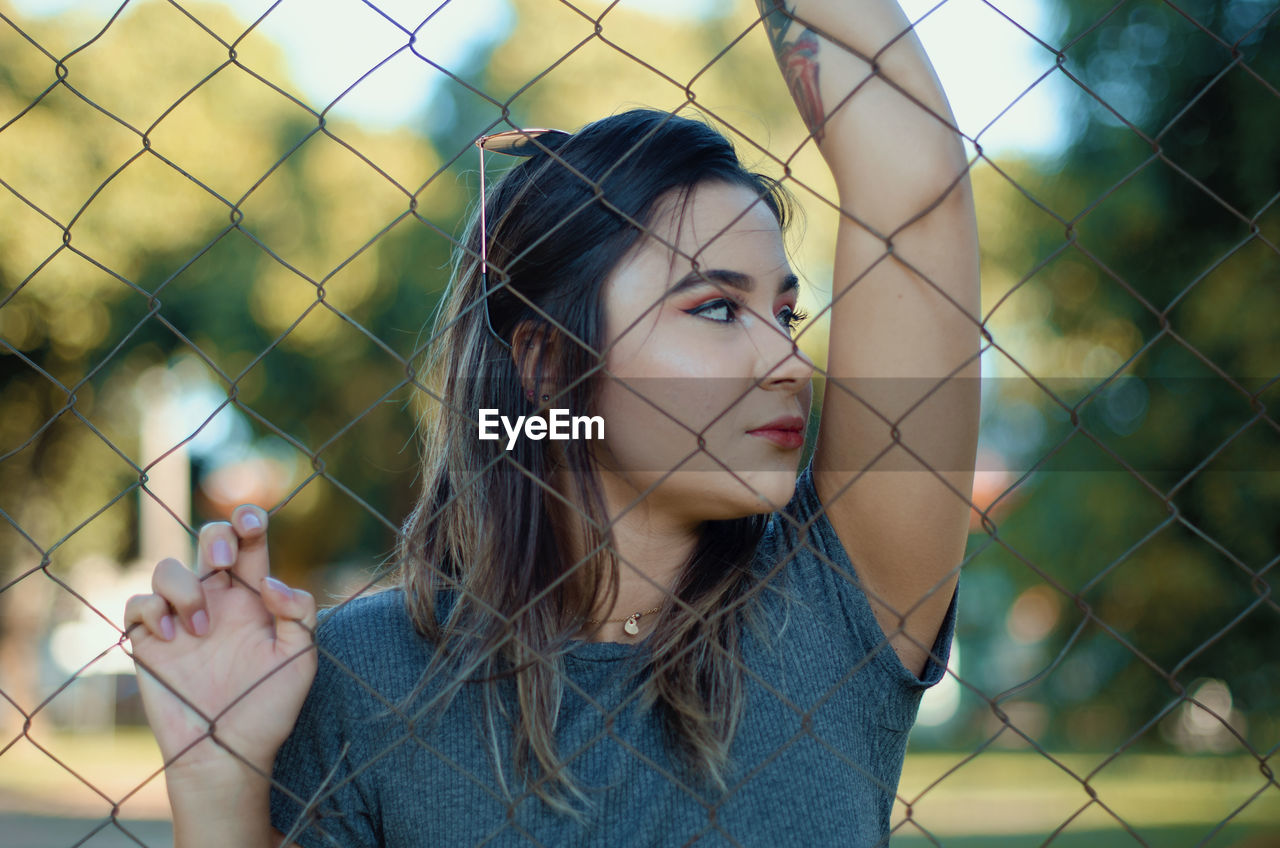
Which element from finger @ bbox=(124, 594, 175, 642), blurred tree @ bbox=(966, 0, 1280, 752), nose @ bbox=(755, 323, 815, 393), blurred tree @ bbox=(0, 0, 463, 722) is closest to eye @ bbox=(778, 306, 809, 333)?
nose @ bbox=(755, 323, 815, 393)

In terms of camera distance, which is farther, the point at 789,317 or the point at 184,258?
the point at 184,258

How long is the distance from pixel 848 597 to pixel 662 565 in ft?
1.03

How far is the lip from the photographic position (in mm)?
1497

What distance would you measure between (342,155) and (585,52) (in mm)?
3170

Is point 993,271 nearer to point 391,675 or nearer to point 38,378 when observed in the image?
point 391,675

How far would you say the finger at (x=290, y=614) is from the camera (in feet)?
4.29

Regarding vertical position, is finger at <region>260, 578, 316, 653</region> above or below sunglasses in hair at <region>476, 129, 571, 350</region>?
below

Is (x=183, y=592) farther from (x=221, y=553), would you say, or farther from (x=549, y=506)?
(x=549, y=506)

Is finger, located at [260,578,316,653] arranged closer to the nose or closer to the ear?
the ear

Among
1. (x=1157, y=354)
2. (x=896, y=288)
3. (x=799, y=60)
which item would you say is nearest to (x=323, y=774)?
(x=896, y=288)

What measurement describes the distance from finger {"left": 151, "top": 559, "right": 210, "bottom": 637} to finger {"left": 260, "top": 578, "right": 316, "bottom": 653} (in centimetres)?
8

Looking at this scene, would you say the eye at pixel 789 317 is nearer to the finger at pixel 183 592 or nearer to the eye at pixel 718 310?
the eye at pixel 718 310

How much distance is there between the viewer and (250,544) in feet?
4.35

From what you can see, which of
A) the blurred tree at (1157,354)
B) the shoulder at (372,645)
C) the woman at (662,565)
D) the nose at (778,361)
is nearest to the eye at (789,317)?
the woman at (662,565)
